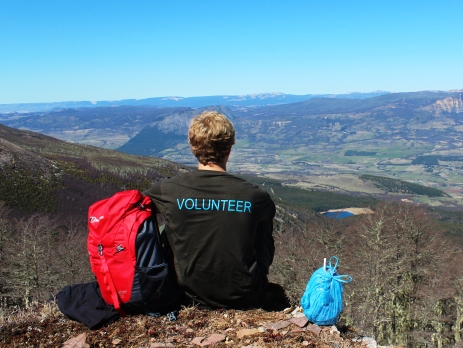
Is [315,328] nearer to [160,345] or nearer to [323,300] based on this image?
[323,300]

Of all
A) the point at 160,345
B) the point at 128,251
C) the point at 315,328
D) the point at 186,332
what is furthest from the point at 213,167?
the point at 315,328

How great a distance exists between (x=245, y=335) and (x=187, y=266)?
107 centimetres

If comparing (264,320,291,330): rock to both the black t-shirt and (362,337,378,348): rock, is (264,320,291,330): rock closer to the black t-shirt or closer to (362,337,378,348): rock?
the black t-shirt

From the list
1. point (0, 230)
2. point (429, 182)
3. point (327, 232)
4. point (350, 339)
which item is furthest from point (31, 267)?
point (429, 182)

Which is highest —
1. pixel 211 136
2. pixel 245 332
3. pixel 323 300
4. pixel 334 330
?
pixel 211 136

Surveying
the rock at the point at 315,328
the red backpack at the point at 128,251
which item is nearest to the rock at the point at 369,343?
the rock at the point at 315,328

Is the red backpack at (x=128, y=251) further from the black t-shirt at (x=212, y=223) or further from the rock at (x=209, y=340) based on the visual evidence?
the rock at (x=209, y=340)

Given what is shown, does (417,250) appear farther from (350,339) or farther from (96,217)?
(96,217)

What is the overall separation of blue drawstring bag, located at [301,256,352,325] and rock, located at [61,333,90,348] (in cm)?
269

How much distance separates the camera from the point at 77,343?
4.36 m

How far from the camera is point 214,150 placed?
483 centimetres

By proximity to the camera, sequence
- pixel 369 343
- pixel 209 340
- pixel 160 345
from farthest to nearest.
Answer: pixel 369 343
pixel 209 340
pixel 160 345

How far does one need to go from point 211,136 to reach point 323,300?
2486mm

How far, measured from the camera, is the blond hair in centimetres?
469
